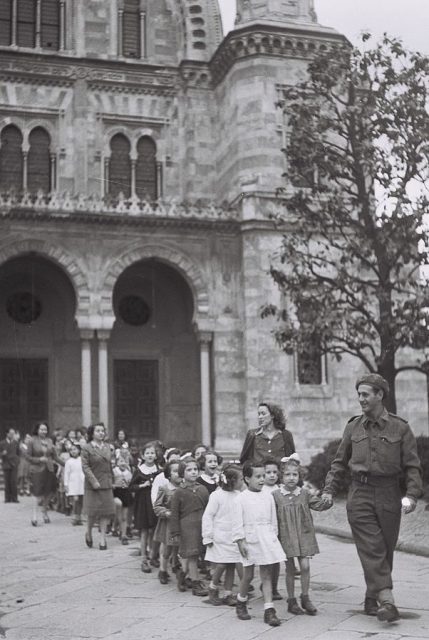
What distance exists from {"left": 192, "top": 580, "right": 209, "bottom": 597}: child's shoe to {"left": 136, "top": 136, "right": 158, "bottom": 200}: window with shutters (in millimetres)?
19216

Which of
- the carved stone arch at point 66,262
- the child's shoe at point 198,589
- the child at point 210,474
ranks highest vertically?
the carved stone arch at point 66,262

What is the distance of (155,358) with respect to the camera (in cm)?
2561

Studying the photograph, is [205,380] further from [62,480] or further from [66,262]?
[62,480]

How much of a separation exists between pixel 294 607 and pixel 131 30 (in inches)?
918

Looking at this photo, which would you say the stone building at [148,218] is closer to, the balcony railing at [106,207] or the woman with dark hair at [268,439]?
the balcony railing at [106,207]

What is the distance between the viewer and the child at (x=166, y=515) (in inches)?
360

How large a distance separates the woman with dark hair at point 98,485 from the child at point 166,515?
2.28m

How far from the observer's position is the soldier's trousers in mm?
6938

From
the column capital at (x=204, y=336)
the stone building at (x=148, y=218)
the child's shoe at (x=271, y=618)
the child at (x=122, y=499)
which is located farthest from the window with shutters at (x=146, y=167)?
the child's shoe at (x=271, y=618)

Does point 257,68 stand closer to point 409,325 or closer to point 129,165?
point 129,165

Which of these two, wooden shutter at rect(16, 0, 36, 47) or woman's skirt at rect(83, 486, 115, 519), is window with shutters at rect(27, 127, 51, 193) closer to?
wooden shutter at rect(16, 0, 36, 47)

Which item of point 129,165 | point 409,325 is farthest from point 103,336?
point 409,325

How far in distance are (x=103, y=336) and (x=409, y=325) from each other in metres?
10.4

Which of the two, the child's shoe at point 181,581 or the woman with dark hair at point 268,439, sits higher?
the woman with dark hair at point 268,439
